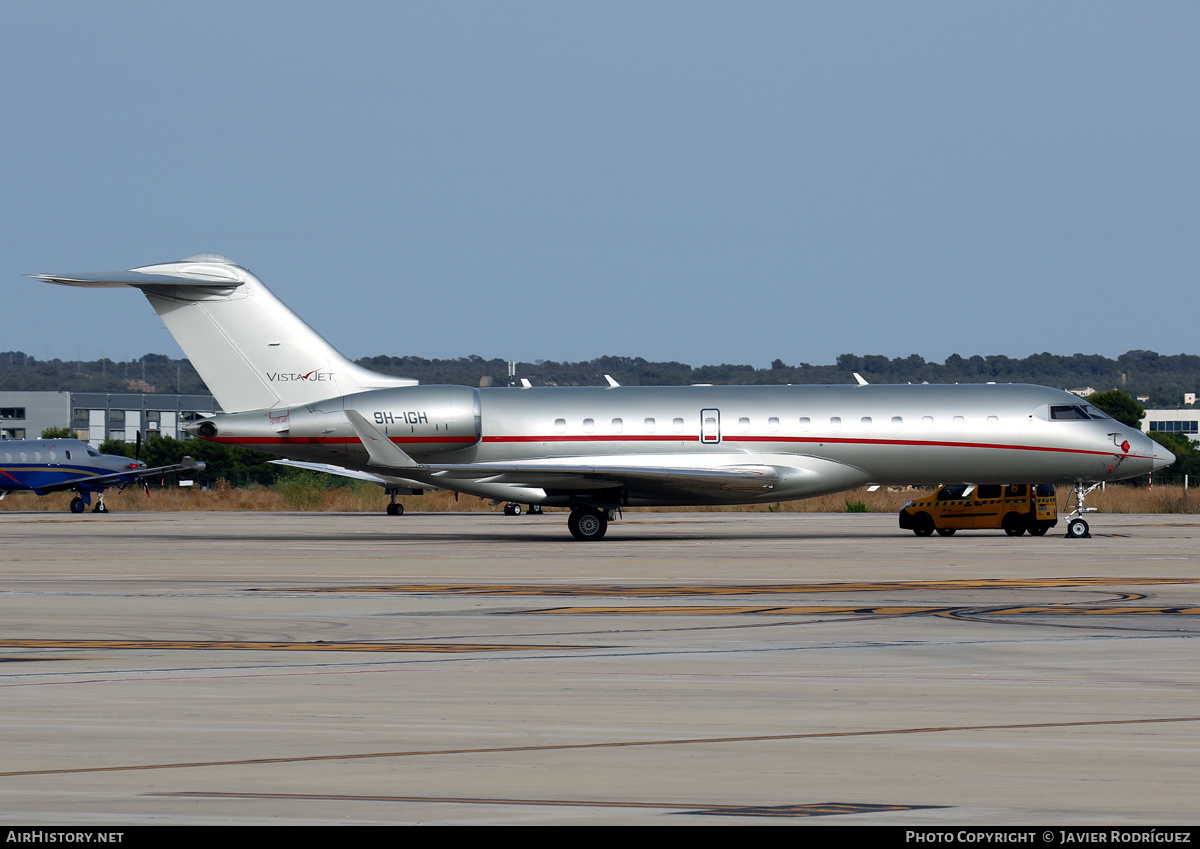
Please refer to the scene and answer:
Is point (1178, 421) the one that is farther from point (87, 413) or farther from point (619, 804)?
point (619, 804)

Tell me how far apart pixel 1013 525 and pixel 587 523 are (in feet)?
36.3

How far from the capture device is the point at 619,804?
22.2ft

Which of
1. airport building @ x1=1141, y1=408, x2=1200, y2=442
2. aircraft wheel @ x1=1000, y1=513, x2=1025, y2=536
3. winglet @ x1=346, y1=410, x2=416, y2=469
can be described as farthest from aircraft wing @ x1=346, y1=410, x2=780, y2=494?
airport building @ x1=1141, y1=408, x2=1200, y2=442

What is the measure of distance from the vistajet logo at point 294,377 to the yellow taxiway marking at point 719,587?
16.2m

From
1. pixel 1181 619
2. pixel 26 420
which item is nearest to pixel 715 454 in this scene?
pixel 1181 619

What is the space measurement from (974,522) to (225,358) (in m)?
19.7

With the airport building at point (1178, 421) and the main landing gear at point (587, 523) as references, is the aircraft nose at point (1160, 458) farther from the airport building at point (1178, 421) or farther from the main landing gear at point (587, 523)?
the airport building at point (1178, 421)

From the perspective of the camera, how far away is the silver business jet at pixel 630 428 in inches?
1348

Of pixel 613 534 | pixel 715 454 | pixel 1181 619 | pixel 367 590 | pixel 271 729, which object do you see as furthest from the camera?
pixel 613 534

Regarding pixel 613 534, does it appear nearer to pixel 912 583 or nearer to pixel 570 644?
pixel 912 583

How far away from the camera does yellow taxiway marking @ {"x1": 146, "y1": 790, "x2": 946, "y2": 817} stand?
662cm

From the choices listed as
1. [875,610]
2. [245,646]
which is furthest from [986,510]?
[245,646]

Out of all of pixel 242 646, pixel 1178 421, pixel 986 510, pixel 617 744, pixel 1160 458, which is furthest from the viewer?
pixel 1178 421

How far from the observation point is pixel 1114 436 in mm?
34875
